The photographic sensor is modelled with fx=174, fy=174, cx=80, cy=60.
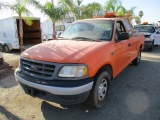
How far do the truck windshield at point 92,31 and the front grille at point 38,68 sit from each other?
1.45 metres

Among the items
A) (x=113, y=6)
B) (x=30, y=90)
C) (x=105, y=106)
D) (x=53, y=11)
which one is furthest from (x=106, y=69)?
(x=113, y=6)

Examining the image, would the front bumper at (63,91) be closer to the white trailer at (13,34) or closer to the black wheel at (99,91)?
the black wheel at (99,91)

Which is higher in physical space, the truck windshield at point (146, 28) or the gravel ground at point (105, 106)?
the truck windshield at point (146, 28)

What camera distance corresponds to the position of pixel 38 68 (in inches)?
130

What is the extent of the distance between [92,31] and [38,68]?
183 cm

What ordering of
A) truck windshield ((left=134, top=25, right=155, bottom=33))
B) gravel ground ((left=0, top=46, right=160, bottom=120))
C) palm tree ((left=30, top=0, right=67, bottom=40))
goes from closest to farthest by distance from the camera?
gravel ground ((left=0, top=46, right=160, bottom=120)) < truck windshield ((left=134, top=25, right=155, bottom=33)) < palm tree ((left=30, top=0, right=67, bottom=40))

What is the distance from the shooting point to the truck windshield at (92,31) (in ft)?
14.0

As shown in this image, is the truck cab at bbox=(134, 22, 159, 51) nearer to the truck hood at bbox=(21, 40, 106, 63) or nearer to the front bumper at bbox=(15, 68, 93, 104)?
the truck hood at bbox=(21, 40, 106, 63)

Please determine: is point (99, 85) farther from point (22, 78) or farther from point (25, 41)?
point (25, 41)

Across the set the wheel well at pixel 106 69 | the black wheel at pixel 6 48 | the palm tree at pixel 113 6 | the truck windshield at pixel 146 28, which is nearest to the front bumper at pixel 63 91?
the wheel well at pixel 106 69

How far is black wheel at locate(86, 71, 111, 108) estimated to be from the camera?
3.37 metres

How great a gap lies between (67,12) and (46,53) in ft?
38.3

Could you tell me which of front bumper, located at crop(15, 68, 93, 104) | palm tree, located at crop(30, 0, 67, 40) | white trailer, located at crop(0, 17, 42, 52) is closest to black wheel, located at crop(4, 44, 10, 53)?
white trailer, located at crop(0, 17, 42, 52)

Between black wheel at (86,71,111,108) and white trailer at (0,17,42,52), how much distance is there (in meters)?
8.69
